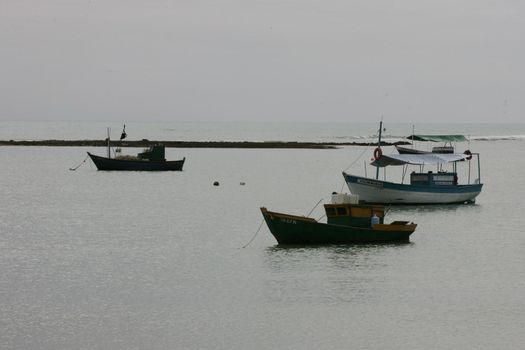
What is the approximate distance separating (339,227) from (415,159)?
20.7 metres

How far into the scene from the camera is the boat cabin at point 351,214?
34125mm

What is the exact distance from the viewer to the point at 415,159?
52.8m

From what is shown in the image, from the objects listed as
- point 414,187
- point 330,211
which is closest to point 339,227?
point 330,211

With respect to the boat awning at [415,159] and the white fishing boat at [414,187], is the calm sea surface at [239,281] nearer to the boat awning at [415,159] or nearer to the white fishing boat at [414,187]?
the white fishing boat at [414,187]

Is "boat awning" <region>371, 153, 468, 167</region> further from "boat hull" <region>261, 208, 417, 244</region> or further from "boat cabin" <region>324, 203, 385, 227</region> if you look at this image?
"boat hull" <region>261, 208, 417, 244</region>

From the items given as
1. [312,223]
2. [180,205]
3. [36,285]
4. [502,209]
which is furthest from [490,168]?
[36,285]

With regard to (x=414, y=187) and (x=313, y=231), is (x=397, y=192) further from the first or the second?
(x=313, y=231)

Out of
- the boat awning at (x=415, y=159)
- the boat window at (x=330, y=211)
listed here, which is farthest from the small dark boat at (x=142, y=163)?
the boat window at (x=330, y=211)

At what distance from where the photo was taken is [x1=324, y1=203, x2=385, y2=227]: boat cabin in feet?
112

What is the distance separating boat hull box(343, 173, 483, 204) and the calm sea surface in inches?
37.1

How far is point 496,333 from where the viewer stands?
859 inches

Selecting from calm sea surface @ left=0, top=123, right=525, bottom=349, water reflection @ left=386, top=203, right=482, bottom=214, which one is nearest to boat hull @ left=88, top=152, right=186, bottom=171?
calm sea surface @ left=0, top=123, right=525, bottom=349

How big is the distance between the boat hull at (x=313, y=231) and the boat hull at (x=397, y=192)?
624 inches

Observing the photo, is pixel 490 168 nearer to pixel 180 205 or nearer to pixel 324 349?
pixel 180 205
